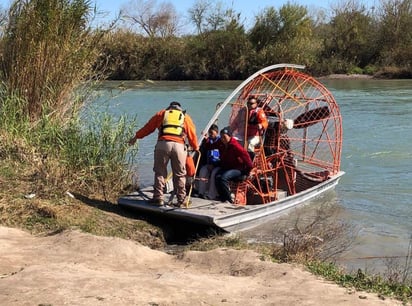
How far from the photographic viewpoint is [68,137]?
378 inches

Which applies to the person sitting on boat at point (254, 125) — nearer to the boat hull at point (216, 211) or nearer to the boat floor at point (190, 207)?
the boat hull at point (216, 211)

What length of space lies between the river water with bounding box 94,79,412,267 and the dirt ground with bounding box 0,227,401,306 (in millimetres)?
2374

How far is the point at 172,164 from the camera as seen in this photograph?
8344 mm

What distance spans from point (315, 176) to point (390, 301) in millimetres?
6472

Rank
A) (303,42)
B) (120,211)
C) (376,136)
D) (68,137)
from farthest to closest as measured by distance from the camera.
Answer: (303,42) → (376,136) → (68,137) → (120,211)

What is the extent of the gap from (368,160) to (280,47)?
3292 centimetres

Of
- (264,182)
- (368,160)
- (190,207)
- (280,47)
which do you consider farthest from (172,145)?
(280,47)

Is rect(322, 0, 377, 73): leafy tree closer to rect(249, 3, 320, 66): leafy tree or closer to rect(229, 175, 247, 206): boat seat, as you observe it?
rect(249, 3, 320, 66): leafy tree

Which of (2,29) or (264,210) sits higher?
(2,29)

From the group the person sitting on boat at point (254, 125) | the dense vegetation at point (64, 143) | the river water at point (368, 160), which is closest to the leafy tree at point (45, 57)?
the dense vegetation at point (64, 143)

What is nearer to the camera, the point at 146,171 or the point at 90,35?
the point at 90,35

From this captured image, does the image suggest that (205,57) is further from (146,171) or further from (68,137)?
(68,137)

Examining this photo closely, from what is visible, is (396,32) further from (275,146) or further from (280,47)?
(275,146)

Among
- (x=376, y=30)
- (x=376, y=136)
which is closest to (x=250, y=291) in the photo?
(x=376, y=136)
